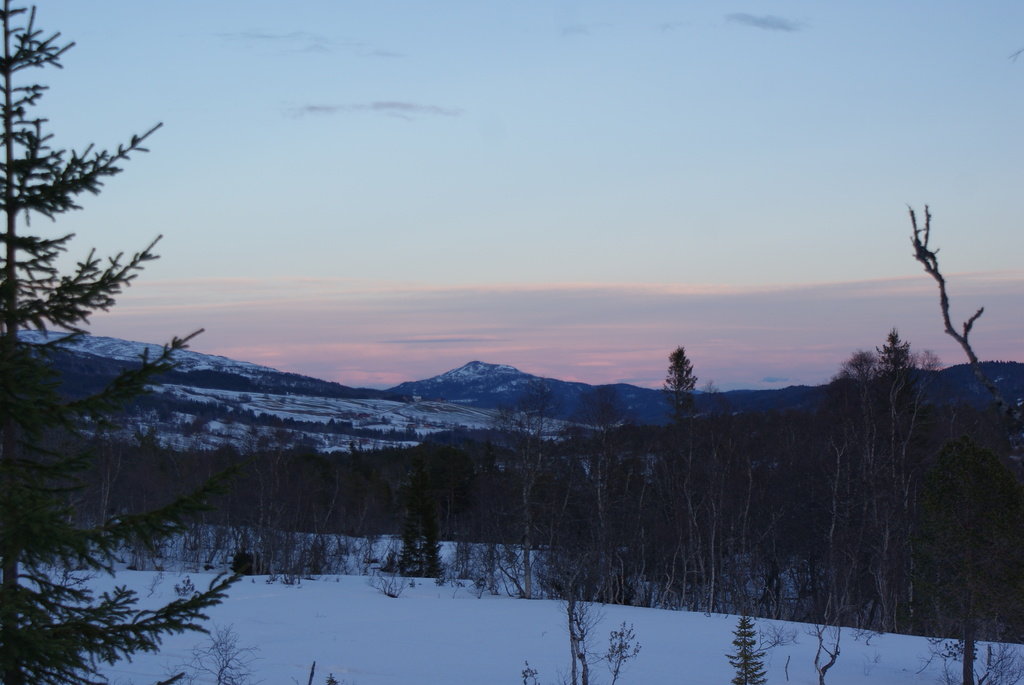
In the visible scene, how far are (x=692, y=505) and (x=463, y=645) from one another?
66.1ft

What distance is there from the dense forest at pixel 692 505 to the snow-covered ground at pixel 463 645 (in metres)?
2.61

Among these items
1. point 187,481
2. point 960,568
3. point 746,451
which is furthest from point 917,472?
point 187,481

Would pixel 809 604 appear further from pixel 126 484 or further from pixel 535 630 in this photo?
pixel 126 484

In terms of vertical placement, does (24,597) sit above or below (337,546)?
above

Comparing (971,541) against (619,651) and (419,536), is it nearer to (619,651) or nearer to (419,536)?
(619,651)

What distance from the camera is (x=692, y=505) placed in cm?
4094

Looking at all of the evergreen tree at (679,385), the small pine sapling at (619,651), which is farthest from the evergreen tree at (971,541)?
the evergreen tree at (679,385)

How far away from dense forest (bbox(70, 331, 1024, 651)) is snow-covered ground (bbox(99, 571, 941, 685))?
8.57 ft

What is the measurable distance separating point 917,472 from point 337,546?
1477 inches

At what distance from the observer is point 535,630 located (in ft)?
88.0

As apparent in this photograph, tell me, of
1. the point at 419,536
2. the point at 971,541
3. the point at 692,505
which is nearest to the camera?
the point at 971,541

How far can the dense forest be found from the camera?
35812 mm

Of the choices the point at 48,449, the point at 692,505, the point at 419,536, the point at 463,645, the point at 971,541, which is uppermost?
the point at 48,449

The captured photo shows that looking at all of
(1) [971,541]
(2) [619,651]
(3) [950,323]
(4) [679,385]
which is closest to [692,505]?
(4) [679,385]
